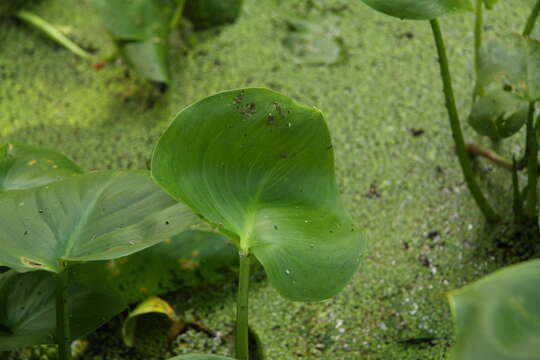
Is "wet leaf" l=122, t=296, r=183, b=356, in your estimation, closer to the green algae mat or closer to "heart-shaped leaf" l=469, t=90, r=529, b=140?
the green algae mat

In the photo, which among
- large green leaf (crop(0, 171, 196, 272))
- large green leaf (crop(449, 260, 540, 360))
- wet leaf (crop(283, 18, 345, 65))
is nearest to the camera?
large green leaf (crop(449, 260, 540, 360))

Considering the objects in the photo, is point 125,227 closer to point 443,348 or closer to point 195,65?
point 443,348

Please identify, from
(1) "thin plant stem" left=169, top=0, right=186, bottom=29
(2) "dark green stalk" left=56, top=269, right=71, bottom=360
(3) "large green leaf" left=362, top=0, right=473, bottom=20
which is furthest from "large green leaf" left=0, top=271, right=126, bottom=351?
(1) "thin plant stem" left=169, top=0, right=186, bottom=29

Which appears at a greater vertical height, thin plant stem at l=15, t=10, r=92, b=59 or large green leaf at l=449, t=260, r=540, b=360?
large green leaf at l=449, t=260, r=540, b=360

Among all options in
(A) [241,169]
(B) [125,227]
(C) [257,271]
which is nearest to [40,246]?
(B) [125,227]

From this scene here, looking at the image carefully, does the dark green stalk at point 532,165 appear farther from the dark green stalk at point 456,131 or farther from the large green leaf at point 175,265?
the large green leaf at point 175,265
